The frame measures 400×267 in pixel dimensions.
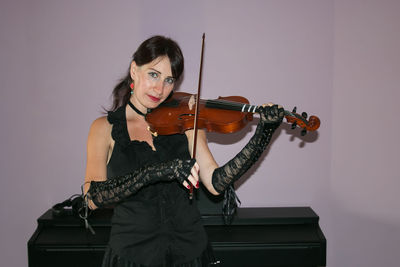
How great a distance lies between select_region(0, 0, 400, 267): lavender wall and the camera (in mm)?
2580

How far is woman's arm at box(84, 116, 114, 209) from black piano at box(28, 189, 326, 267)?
94 centimetres

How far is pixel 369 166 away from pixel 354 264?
83 cm

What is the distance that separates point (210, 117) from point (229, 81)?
116 centimetres

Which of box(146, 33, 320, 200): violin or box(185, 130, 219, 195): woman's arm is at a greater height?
box(146, 33, 320, 200): violin

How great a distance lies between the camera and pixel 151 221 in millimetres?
1473

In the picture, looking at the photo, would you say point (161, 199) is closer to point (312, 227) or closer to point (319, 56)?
point (312, 227)

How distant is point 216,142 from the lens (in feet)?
8.83

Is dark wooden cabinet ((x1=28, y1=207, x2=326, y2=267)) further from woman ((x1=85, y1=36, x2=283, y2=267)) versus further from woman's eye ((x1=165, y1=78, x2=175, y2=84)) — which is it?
woman's eye ((x1=165, y1=78, x2=175, y2=84))

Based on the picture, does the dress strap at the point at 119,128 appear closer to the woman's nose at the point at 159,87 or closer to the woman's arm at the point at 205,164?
the woman's nose at the point at 159,87

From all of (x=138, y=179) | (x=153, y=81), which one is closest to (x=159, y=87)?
(x=153, y=81)

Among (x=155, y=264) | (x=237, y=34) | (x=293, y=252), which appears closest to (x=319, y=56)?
(x=237, y=34)

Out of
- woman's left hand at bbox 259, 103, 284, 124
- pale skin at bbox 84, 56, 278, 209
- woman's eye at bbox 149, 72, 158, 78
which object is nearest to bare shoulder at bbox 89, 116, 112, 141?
pale skin at bbox 84, 56, 278, 209

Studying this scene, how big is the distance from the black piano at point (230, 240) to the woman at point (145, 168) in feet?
2.55

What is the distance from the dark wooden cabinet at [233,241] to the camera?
227 cm
